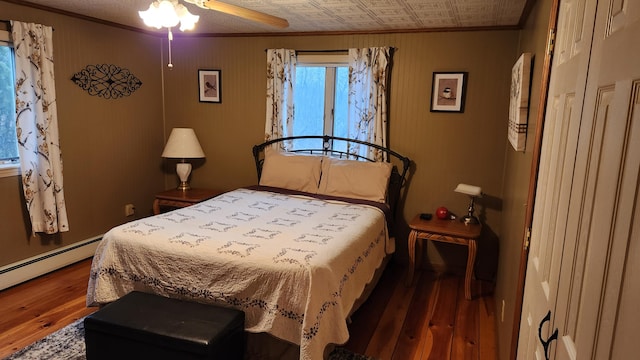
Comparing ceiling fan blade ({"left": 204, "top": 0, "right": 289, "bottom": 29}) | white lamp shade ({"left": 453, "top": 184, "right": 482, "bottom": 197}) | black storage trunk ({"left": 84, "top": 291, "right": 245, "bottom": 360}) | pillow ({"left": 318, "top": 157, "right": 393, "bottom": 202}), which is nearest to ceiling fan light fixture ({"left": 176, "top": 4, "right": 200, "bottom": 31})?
ceiling fan blade ({"left": 204, "top": 0, "right": 289, "bottom": 29})

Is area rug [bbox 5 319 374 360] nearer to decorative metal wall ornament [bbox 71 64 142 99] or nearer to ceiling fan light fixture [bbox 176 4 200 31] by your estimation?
ceiling fan light fixture [bbox 176 4 200 31]

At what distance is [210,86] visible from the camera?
456cm

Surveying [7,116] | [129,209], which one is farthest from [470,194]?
[7,116]

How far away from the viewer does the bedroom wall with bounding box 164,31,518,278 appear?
3.66m

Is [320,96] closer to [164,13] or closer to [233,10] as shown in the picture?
[233,10]

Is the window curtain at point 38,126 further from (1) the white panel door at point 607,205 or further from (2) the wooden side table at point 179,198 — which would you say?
(1) the white panel door at point 607,205

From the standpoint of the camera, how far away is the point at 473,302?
339 cm

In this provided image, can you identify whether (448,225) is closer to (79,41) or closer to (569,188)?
(569,188)

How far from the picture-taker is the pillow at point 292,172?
3988mm

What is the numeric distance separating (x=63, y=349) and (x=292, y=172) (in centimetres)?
223

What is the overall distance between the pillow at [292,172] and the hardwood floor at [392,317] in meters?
1.12

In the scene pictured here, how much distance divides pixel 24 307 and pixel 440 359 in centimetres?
288

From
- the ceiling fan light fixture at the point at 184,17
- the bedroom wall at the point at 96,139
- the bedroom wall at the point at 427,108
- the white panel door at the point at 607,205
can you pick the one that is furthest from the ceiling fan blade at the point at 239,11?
the bedroom wall at the point at 96,139

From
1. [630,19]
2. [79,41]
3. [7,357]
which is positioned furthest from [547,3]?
[79,41]
